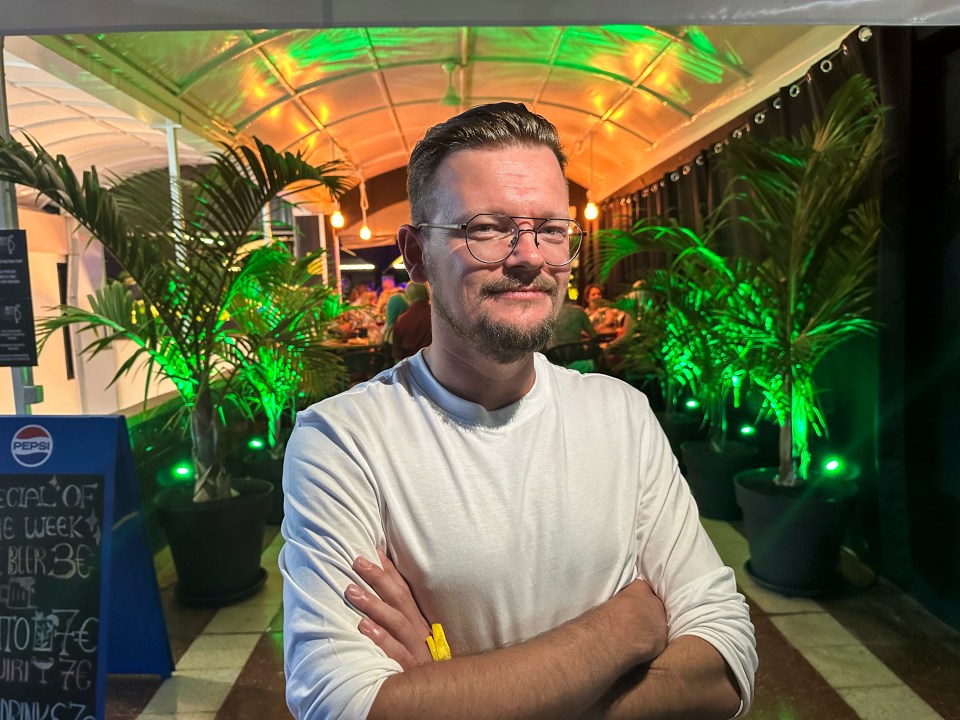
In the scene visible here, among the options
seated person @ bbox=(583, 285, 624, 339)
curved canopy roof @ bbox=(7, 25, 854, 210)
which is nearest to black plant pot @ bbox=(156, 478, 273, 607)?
curved canopy roof @ bbox=(7, 25, 854, 210)

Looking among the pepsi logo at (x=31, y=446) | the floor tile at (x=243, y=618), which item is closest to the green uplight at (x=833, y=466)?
the floor tile at (x=243, y=618)

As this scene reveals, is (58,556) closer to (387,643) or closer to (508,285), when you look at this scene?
(387,643)

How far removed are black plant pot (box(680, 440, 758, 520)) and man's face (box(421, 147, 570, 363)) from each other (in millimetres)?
3659

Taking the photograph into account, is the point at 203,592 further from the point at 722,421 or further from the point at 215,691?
the point at 722,421

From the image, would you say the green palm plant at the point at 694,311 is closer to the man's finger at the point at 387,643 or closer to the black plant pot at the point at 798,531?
the black plant pot at the point at 798,531

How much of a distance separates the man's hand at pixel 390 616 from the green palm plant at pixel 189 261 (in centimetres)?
237

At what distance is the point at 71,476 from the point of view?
2.40m

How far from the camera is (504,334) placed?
1119mm

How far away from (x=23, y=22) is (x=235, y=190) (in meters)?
1.19

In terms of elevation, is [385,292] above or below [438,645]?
above

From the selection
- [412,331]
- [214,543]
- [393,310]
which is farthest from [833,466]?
[393,310]

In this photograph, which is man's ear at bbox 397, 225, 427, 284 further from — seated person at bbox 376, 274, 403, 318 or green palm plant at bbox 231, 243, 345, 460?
seated person at bbox 376, 274, 403, 318

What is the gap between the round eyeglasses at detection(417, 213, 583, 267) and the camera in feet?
3.68

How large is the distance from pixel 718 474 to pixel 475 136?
3832mm
